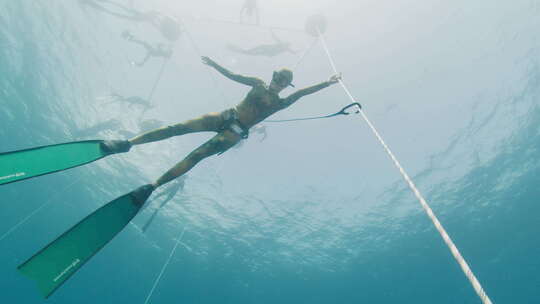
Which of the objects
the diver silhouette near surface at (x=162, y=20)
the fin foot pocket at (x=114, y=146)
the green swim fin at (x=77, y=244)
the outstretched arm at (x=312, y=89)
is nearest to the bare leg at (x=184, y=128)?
the fin foot pocket at (x=114, y=146)

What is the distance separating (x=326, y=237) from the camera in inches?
1227

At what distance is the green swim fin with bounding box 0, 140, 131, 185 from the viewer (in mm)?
3975

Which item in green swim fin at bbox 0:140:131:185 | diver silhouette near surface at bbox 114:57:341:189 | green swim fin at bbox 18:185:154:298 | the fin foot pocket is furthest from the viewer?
diver silhouette near surface at bbox 114:57:341:189

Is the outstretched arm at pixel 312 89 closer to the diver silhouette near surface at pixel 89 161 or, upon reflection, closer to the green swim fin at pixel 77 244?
the diver silhouette near surface at pixel 89 161

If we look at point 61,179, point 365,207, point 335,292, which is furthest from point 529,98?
point 61,179

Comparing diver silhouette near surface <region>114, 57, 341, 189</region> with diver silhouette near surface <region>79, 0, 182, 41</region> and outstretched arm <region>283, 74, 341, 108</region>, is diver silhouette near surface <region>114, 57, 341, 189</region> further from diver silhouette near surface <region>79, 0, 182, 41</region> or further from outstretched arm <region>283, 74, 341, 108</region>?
diver silhouette near surface <region>79, 0, 182, 41</region>

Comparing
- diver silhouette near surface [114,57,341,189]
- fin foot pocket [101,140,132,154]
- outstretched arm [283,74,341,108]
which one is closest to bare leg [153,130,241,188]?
diver silhouette near surface [114,57,341,189]

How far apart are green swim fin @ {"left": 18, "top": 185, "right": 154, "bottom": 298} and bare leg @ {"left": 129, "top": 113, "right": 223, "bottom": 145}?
33.7 inches

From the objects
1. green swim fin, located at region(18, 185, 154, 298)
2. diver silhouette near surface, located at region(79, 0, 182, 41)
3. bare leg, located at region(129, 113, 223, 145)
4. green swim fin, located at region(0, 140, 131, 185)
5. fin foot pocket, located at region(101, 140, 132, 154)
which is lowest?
green swim fin, located at region(18, 185, 154, 298)

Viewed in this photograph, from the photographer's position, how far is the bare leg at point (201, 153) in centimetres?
469

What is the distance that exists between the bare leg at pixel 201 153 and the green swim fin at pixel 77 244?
1.11ft

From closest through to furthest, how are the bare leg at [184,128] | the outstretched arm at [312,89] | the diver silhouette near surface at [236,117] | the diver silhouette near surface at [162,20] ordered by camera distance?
the bare leg at [184,128] < the diver silhouette near surface at [236,117] < the outstretched arm at [312,89] < the diver silhouette near surface at [162,20]

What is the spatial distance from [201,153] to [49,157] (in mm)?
2308

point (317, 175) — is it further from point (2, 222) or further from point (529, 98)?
point (2, 222)
